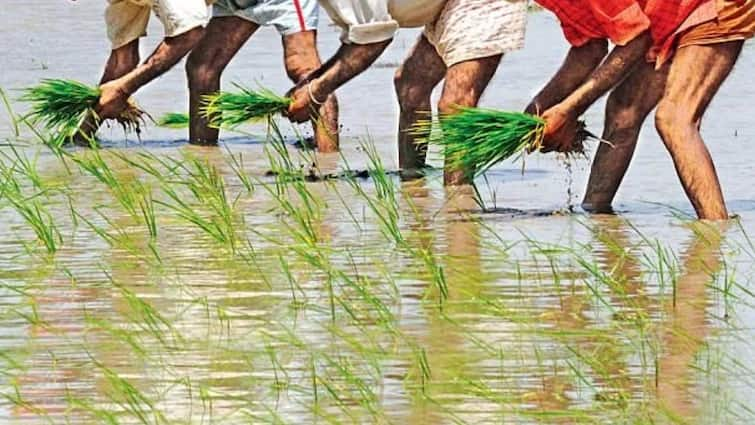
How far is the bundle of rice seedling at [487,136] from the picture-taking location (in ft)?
24.7

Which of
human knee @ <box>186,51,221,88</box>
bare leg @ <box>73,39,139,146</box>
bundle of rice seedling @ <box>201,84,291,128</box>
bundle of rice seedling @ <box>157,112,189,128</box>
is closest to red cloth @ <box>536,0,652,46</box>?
bundle of rice seedling @ <box>201,84,291,128</box>

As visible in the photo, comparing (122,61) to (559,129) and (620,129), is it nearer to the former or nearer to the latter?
(620,129)

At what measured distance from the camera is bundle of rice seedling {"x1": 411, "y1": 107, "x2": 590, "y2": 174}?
24.7 feet

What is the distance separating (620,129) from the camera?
8.01 meters

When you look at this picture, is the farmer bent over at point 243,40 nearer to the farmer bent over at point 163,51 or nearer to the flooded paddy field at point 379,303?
the farmer bent over at point 163,51

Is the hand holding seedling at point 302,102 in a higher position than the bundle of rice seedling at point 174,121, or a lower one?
higher

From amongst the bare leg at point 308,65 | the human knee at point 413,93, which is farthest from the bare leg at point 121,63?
the human knee at point 413,93

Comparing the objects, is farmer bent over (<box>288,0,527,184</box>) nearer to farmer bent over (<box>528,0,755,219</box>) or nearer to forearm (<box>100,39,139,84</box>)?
farmer bent over (<box>528,0,755,219</box>)

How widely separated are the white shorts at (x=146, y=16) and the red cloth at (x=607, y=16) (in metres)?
2.41

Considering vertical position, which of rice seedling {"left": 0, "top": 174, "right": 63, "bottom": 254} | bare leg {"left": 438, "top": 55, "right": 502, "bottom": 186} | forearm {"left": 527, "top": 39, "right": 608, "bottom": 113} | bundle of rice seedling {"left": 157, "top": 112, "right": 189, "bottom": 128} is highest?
forearm {"left": 527, "top": 39, "right": 608, "bottom": 113}

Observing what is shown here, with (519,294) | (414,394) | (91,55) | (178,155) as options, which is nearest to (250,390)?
(414,394)

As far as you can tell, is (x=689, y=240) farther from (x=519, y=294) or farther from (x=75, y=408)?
(x=75, y=408)

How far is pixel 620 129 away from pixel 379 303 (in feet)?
8.13

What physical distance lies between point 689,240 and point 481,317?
1590mm
